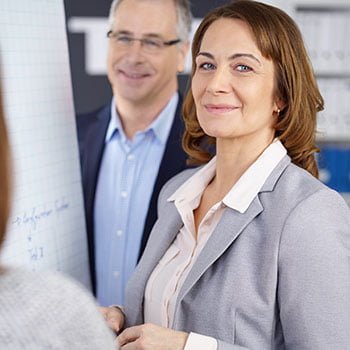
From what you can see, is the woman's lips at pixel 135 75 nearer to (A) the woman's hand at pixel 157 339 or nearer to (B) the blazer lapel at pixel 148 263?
(B) the blazer lapel at pixel 148 263

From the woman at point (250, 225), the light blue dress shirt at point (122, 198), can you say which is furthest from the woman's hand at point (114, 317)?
the light blue dress shirt at point (122, 198)

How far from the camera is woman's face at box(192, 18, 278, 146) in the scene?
1.47 metres

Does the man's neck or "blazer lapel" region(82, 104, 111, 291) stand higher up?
the man's neck

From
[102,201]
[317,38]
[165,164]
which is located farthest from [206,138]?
[317,38]

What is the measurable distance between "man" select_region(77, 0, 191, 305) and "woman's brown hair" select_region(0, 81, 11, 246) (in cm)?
127

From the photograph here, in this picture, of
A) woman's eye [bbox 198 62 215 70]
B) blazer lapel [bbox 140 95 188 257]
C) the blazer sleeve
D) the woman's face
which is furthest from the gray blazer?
blazer lapel [bbox 140 95 188 257]

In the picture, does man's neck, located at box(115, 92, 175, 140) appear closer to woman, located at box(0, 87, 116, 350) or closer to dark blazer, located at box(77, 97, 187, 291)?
dark blazer, located at box(77, 97, 187, 291)

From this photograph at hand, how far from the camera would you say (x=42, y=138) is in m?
1.76

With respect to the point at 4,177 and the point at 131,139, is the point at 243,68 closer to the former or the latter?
the point at 131,139

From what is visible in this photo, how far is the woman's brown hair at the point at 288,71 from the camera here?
147 cm

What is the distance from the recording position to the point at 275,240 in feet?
4.32

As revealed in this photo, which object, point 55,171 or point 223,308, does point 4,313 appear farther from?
point 55,171

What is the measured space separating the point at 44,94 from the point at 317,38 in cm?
200

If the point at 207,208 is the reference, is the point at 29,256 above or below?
below
